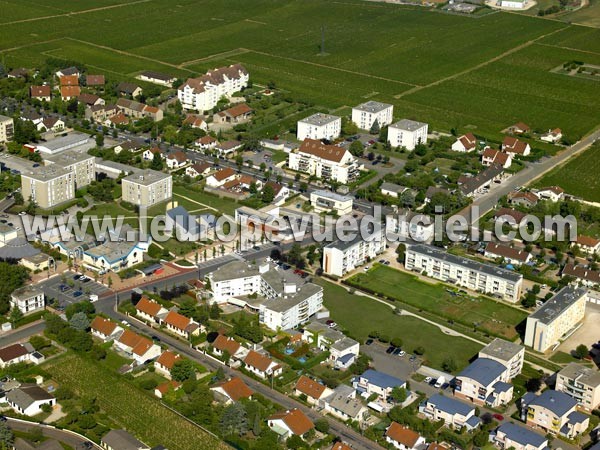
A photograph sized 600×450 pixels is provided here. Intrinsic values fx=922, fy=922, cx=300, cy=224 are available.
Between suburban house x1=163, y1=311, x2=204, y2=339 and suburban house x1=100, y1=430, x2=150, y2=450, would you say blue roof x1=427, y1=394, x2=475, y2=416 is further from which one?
suburban house x1=100, y1=430, x2=150, y2=450

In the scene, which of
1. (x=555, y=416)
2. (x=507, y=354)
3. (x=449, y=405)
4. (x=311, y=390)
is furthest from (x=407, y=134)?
(x=555, y=416)

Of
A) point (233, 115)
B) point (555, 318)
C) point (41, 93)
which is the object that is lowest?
point (233, 115)

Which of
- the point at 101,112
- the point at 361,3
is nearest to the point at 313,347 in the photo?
the point at 101,112

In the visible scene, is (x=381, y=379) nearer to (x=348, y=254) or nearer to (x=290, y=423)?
(x=290, y=423)

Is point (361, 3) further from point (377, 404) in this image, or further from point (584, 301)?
point (377, 404)

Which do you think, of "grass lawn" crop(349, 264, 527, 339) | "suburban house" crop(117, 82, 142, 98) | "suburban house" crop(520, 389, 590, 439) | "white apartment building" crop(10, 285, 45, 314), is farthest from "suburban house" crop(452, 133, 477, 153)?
"white apartment building" crop(10, 285, 45, 314)

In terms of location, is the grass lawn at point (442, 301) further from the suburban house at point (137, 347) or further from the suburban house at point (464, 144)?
the suburban house at point (464, 144)

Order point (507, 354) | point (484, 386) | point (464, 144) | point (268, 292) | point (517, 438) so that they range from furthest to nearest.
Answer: point (464, 144)
point (268, 292)
point (507, 354)
point (484, 386)
point (517, 438)
